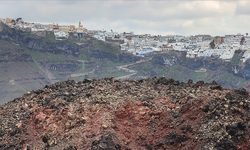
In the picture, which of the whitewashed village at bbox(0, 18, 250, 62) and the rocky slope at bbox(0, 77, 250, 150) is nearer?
the rocky slope at bbox(0, 77, 250, 150)

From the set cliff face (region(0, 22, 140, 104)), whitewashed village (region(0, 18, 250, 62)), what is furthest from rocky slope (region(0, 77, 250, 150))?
whitewashed village (region(0, 18, 250, 62))

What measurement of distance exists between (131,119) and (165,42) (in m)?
109

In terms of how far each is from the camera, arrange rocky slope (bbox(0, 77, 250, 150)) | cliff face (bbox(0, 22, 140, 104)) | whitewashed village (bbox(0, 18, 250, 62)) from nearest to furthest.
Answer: rocky slope (bbox(0, 77, 250, 150))
cliff face (bbox(0, 22, 140, 104))
whitewashed village (bbox(0, 18, 250, 62))

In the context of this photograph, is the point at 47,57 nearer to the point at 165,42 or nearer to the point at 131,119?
the point at 165,42

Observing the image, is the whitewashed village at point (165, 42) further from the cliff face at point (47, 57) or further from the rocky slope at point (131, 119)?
the rocky slope at point (131, 119)

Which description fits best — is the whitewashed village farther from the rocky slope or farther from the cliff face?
the rocky slope

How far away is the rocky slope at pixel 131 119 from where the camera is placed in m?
11.4

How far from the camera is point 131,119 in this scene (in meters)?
13.5

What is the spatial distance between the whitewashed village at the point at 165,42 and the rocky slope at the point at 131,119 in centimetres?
8096

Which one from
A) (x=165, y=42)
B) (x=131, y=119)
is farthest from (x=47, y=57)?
(x=131, y=119)

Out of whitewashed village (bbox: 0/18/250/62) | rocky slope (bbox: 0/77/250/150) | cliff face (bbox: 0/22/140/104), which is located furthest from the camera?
whitewashed village (bbox: 0/18/250/62)

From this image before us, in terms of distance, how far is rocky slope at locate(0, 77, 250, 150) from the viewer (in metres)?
11.4

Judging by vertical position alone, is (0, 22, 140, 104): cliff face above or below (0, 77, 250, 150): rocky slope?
below

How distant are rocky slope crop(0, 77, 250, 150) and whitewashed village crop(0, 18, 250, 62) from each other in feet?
266
